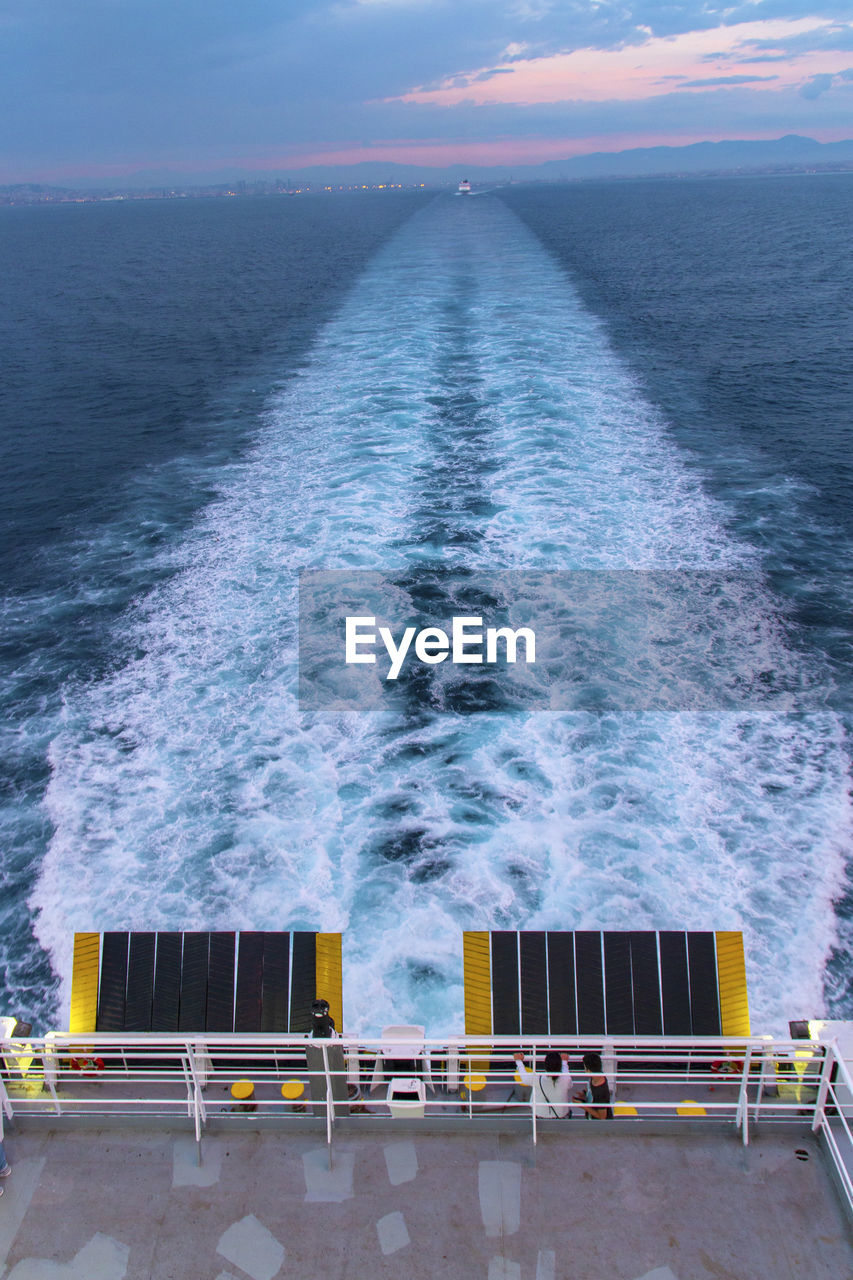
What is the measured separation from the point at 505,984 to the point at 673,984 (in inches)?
87.2

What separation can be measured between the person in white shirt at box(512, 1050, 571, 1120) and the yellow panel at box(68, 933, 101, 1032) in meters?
5.71

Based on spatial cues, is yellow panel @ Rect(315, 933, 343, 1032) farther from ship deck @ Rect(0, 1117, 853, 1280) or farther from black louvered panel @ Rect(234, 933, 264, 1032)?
ship deck @ Rect(0, 1117, 853, 1280)

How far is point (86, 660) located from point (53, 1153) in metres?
15.3

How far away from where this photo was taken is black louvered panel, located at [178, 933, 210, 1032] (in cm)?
1041

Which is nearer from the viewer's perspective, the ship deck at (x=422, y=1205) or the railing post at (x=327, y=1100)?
the ship deck at (x=422, y=1205)

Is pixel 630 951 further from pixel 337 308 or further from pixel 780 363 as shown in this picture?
pixel 337 308

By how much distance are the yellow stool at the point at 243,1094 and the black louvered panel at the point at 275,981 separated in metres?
1.78

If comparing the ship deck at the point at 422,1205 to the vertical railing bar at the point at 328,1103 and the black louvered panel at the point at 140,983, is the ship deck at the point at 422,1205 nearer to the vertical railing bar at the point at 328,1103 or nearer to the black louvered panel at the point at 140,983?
the vertical railing bar at the point at 328,1103

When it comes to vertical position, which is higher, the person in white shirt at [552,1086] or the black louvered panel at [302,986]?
the person in white shirt at [552,1086]

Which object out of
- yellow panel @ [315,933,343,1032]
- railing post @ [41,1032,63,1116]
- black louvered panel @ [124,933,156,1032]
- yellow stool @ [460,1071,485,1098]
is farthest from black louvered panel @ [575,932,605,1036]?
railing post @ [41,1032,63,1116]

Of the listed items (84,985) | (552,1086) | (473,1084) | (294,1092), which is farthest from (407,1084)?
(84,985)

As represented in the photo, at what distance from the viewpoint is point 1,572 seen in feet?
87.9

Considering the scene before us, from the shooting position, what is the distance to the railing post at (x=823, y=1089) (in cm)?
782

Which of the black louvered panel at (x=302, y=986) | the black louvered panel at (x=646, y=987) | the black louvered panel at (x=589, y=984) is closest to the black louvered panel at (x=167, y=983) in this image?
the black louvered panel at (x=302, y=986)
